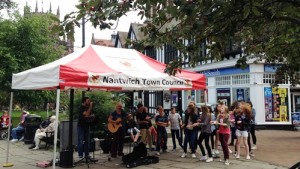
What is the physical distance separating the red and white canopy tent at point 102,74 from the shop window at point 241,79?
35.5 ft

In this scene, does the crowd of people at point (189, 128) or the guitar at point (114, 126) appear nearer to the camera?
the crowd of people at point (189, 128)

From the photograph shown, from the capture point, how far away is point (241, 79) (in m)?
22.4

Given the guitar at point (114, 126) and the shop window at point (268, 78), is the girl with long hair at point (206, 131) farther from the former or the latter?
the shop window at point (268, 78)

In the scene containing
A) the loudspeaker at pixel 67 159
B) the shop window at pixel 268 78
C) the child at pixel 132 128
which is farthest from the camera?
the shop window at pixel 268 78

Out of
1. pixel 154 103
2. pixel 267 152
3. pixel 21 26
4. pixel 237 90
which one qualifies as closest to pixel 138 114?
pixel 267 152

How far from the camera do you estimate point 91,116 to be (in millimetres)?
10320

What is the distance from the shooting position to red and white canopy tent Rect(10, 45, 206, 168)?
8.54 metres

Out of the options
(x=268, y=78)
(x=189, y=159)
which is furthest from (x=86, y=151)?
(x=268, y=78)

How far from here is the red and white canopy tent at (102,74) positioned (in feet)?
28.0

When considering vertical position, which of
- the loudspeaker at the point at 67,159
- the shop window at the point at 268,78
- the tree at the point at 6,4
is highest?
the tree at the point at 6,4

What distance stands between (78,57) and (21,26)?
14420 millimetres

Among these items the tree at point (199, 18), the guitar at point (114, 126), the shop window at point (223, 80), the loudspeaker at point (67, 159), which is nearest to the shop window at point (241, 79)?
the shop window at point (223, 80)

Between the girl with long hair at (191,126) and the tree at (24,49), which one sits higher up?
the tree at (24,49)

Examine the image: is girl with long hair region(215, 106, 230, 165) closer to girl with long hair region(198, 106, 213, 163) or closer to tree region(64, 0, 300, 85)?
girl with long hair region(198, 106, 213, 163)
